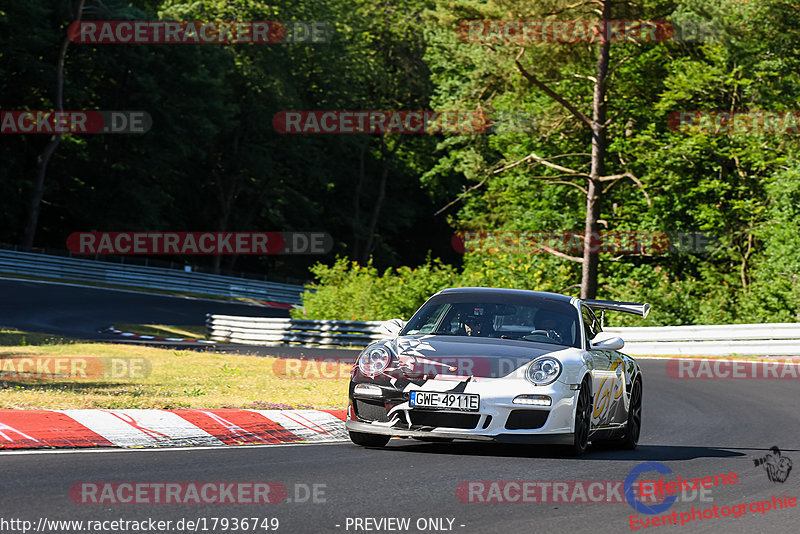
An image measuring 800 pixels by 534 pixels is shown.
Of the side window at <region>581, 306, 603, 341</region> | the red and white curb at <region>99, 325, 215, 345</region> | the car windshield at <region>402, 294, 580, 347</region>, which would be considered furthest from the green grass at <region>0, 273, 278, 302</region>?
the side window at <region>581, 306, 603, 341</region>

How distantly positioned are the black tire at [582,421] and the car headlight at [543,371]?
32 centimetres

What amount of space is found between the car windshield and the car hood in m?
0.47

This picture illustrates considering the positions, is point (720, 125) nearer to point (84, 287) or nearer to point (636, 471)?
point (84, 287)

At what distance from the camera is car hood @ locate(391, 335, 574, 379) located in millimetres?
9289

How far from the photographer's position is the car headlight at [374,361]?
9.55 metres

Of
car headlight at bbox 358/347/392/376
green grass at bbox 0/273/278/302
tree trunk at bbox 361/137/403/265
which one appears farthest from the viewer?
tree trunk at bbox 361/137/403/265

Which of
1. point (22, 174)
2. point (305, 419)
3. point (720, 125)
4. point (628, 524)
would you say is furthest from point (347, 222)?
point (628, 524)

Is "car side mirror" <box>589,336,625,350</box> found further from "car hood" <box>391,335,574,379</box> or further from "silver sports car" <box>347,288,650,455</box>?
"car hood" <box>391,335,574,379</box>

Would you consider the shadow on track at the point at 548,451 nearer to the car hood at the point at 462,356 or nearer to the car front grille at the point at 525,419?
the car front grille at the point at 525,419

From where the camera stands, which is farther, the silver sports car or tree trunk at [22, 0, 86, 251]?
tree trunk at [22, 0, 86, 251]

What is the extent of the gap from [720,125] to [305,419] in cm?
3091

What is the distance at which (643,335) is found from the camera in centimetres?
2994

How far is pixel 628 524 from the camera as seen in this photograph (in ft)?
21.9

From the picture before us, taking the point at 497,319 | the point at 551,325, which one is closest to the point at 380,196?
the point at 497,319
